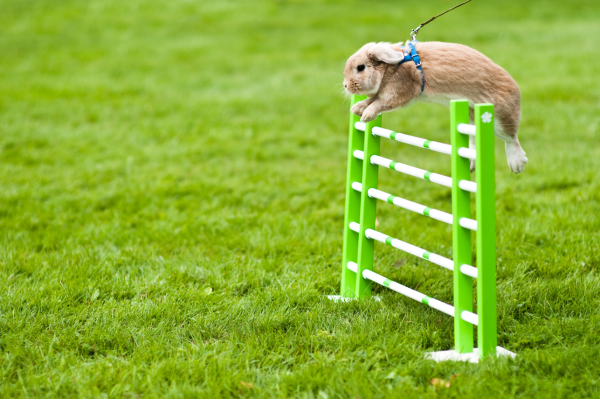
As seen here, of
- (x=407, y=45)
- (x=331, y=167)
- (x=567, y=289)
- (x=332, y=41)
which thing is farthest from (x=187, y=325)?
(x=332, y=41)

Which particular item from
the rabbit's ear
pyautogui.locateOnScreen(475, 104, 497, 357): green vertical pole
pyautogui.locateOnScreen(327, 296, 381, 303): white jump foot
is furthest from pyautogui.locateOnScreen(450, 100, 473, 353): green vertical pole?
pyautogui.locateOnScreen(327, 296, 381, 303): white jump foot

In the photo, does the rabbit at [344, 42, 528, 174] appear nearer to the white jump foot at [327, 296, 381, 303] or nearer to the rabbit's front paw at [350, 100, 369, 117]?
the rabbit's front paw at [350, 100, 369, 117]

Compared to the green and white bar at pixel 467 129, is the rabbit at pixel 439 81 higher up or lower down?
higher up

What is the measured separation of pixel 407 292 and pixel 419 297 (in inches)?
3.9

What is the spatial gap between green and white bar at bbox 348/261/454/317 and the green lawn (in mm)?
129

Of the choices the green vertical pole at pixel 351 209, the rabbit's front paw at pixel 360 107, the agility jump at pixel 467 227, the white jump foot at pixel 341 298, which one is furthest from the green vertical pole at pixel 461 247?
the green vertical pole at pixel 351 209

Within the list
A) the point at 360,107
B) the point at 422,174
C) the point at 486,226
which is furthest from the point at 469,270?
the point at 360,107

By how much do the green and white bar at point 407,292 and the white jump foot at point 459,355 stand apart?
184mm

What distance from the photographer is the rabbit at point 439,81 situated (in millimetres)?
2688

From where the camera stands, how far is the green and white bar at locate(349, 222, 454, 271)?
2851 millimetres

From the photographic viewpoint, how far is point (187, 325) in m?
3.06

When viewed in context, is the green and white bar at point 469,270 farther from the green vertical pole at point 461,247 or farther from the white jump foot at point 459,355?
the white jump foot at point 459,355

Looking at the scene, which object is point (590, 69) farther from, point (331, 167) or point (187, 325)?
point (187, 325)

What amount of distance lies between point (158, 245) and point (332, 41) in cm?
797
